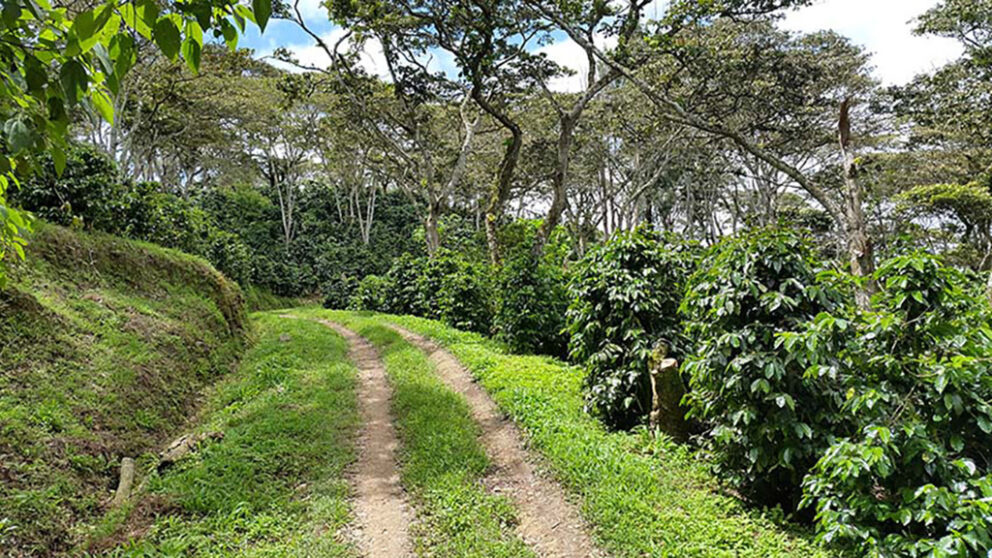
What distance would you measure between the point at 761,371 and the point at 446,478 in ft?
9.88

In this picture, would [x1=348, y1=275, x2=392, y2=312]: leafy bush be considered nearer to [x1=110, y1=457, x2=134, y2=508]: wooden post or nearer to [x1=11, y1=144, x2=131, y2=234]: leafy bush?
[x1=11, y1=144, x2=131, y2=234]: leafy bush

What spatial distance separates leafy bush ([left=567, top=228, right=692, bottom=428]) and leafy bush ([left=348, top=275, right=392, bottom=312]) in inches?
534

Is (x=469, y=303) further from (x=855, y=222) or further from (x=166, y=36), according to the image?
(x=166, y=36)

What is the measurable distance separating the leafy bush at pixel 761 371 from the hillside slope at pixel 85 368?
5203 millimetres

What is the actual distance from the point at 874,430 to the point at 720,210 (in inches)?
1391

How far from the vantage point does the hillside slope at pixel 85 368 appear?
13.8ft

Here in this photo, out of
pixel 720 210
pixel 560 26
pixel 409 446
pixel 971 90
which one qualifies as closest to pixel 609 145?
pixel 720 210

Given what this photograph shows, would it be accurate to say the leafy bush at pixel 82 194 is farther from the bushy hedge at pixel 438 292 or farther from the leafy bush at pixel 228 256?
the bushy hedge at pixel 438 292

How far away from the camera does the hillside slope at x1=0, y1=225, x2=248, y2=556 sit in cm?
422

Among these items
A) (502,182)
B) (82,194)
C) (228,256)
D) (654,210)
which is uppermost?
(654,210)

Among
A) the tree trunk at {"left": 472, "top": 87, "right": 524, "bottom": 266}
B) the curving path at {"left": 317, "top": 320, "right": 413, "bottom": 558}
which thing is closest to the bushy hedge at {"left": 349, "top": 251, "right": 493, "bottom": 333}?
the tree trunk at {"left": 472, "top": 87, "right": 524, "bottom": 266}

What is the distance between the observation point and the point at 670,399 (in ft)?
17.3

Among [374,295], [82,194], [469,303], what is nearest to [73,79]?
[82,194]

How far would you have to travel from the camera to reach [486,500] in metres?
4.61
